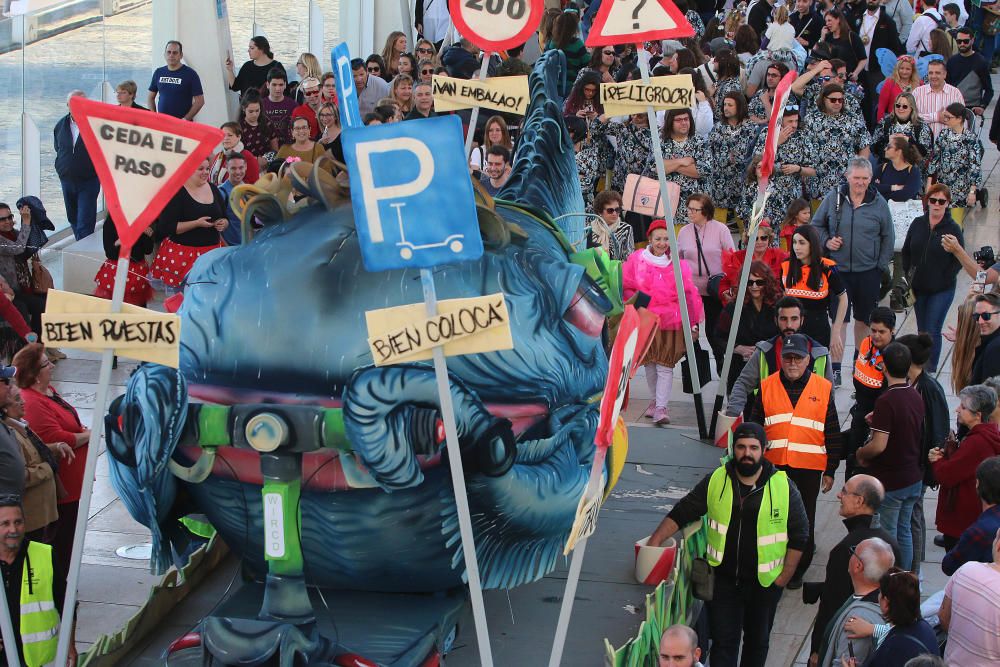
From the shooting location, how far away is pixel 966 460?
766 centimetres

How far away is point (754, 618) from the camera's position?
7129mm

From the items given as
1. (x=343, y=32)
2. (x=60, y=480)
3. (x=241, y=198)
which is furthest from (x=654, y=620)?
(x=343, y=32)

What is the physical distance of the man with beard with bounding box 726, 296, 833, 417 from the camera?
8.36 m

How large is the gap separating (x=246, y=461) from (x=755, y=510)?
251 cm

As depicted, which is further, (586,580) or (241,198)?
(586,580)

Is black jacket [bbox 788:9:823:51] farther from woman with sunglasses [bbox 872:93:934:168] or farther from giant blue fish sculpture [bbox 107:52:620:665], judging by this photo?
giant blue fish sculpture [bbox 107:52:620:665]

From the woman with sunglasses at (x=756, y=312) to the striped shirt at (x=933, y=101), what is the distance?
5.56 metres

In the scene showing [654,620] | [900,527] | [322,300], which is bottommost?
[900,527]

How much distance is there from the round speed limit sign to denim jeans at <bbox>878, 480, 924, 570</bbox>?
331 centimetres

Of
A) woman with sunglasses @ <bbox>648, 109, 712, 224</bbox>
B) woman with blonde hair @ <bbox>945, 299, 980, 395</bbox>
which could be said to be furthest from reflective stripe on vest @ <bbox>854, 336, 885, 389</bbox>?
woman with sunglasses @ <bbox>648, 109, 712, 224</bbox>

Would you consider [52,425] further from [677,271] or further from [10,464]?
[677,271]

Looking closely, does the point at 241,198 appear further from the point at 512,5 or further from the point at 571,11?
the point at 571,11

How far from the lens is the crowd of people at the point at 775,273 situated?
6918 mm

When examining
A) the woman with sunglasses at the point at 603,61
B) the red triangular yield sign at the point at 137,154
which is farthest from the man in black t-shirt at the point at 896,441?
the woman with sunglasses at the point at 603,61
